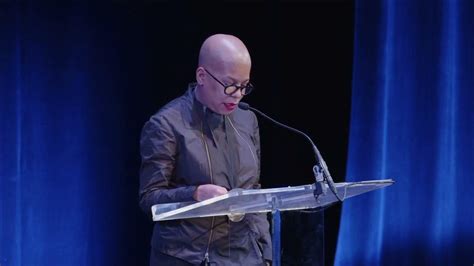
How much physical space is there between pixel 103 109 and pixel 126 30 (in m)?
0.39

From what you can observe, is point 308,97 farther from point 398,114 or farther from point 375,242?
point 375,242

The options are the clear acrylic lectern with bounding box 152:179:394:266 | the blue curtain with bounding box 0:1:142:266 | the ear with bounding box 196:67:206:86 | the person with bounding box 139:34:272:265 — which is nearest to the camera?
the clear acrylic lectern with bounding box 152:179:394:266

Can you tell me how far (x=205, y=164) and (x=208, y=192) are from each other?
0.94ft

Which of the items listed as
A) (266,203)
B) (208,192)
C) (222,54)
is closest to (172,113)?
(222,54)

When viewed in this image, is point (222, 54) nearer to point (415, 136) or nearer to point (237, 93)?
point (237, 93)

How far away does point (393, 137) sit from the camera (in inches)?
143

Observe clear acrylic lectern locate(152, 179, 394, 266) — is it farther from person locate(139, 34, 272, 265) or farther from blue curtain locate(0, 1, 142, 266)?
blue curtain locate(0, 1, 142, 266)

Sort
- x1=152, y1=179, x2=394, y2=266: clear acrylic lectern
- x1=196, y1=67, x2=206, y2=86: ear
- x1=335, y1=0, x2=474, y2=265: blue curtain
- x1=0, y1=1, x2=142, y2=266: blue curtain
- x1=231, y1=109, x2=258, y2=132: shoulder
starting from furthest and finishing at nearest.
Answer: x1=335, y1=0, x2=474, y2=265: blue curtain → x1=0, y1=1, x2=142, y2=266: blue curtain → x1=231, y1=109, x2=258, y2=132: shoulder → x1=196, y1=67, x2=206, y2=86: ear → x1=152, y1=179, x2=394, y2=266: clear acrylic lectern

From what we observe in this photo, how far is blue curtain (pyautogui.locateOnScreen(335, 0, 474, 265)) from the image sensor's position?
11.8 ft

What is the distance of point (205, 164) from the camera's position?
227 centimetres

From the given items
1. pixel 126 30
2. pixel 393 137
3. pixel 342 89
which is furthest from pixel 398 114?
pixel 126 30

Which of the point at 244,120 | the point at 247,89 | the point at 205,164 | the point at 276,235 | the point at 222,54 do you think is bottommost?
the point at 276,235

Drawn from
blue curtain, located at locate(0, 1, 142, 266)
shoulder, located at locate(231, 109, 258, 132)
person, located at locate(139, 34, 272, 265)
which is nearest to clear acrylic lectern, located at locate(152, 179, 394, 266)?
person, located at locate(139, 34, 272, 265)

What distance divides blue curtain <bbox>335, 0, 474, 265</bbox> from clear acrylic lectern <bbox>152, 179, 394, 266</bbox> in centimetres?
164
